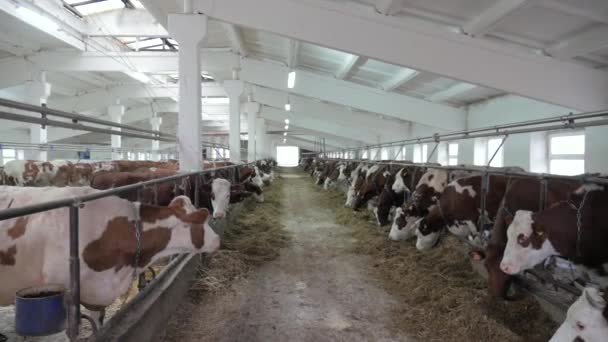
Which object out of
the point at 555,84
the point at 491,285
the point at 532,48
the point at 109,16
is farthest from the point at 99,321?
the point at 109,16

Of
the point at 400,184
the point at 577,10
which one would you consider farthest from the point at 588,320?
the point at 400,184

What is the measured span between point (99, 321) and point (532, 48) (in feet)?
22.4

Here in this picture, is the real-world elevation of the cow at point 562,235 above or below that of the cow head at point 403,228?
above

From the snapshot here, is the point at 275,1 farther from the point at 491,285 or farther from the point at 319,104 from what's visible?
the point at 319,104

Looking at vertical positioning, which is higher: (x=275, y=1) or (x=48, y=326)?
(x=275, y=1)

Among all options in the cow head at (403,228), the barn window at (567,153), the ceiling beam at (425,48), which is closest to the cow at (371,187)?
the cow head at (403,228)

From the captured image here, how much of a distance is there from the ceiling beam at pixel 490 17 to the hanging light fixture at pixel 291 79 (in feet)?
23.4

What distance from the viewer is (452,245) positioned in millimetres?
6426

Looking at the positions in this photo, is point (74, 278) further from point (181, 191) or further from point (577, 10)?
point (577, 10)

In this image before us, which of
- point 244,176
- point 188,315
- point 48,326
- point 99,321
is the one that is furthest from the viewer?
point 244,176

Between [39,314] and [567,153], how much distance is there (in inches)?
359

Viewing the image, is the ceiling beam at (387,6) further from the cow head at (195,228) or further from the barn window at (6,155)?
the barn window at (6,155)

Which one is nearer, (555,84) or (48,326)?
(48,326)

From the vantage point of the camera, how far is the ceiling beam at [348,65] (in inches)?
410
